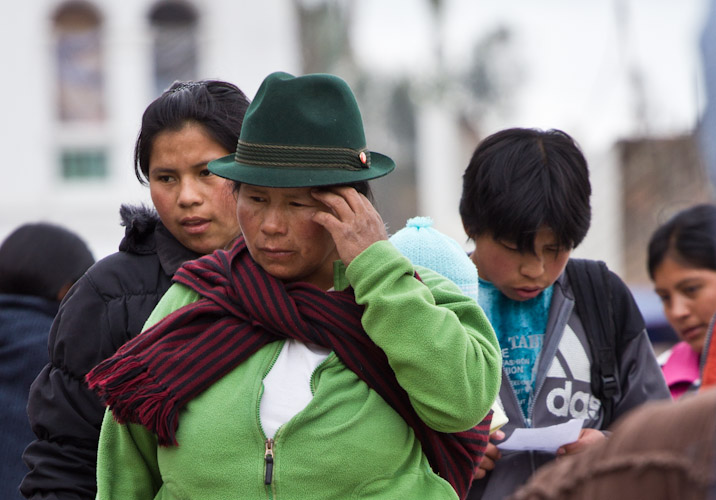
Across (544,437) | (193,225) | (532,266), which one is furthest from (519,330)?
(193,225)

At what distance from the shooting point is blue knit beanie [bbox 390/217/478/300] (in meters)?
2.63

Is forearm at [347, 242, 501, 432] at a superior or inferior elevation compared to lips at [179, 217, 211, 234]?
inferior

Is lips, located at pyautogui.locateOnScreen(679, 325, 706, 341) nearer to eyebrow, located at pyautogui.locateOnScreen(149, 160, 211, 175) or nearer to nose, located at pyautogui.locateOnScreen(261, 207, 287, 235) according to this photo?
eyebrow, located at pyautogui.locateOnScreen(149, 160, 211, 175)

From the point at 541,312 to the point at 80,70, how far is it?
1295 cm

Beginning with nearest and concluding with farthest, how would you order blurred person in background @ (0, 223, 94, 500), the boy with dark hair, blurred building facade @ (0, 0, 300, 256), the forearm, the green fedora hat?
1. the forearm
2. the green fedora hat
3. the boy with dark hair
4. blurred person in background @ (0, 223, 94, 500)
5. blurred building facade @ (0, 0, 300, 256)

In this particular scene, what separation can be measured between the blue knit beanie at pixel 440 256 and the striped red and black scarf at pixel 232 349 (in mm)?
459

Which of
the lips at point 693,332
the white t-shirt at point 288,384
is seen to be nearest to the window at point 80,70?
the lips at point 693,332

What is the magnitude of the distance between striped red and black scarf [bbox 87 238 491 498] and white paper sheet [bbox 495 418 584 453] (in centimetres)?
54

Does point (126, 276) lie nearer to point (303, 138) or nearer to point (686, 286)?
point (303, 138)

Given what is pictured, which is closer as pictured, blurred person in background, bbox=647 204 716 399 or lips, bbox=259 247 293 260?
lips, bbox=259 247 293 260

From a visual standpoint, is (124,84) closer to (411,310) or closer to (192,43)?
(192,43)

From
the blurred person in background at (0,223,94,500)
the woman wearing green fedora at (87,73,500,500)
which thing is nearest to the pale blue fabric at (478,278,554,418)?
the woman wearing green fedora at (87,73,500,500)

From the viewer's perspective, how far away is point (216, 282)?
2.26 metres

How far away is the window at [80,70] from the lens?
49.2 ft
